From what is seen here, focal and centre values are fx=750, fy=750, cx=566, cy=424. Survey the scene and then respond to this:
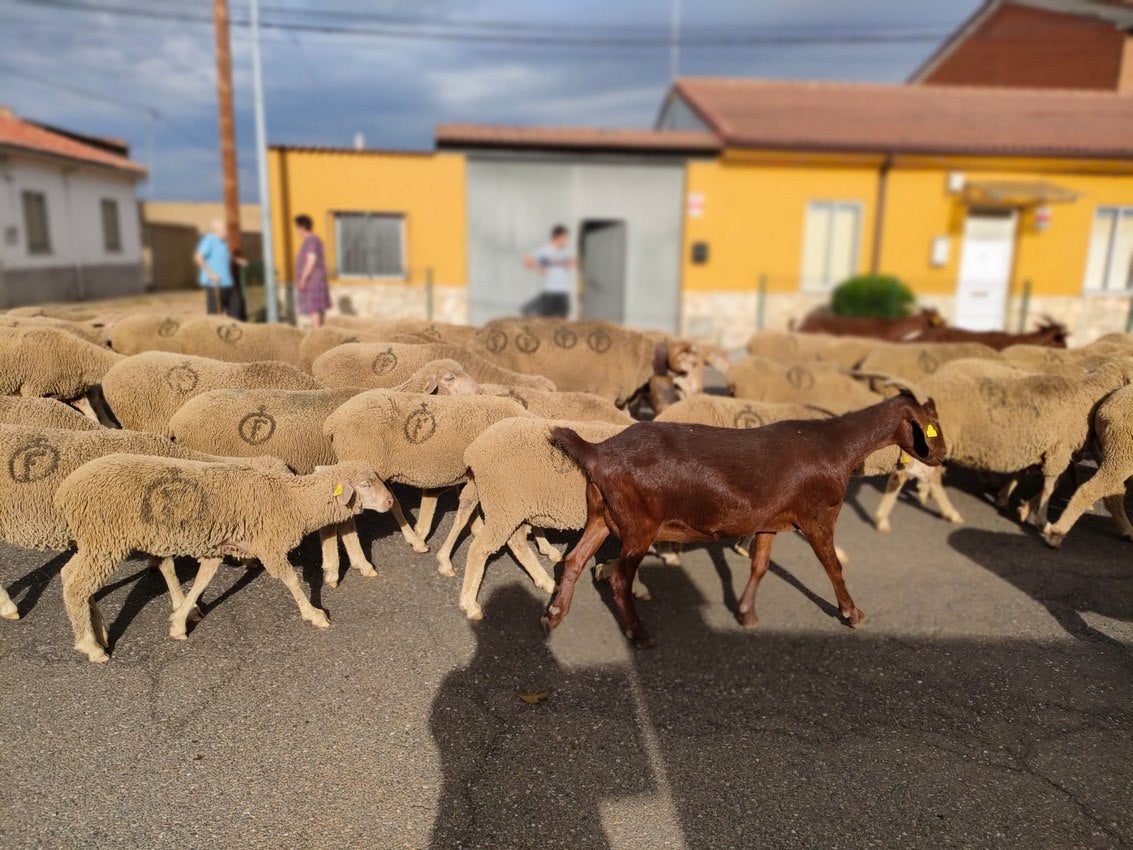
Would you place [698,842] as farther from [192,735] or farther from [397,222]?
[397,222]

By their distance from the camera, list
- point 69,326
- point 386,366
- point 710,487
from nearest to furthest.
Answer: point 710,487 < point 386,366 < point 69,326

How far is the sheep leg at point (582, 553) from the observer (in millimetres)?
4504

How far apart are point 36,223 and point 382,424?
79.0 feet

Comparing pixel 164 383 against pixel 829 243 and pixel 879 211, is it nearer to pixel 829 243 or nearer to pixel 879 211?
pixel 829 243

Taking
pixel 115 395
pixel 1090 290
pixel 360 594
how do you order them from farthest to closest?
pixel 1090 290 < pixel 115 395 < pixel 360 594

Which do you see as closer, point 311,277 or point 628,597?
point 628,597

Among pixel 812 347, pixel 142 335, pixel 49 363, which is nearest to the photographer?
pixel 49 363

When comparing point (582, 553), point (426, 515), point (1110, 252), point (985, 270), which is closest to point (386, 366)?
point (426, 515)

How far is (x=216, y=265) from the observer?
1121cm

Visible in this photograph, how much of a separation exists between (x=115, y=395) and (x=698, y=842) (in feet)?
18.2

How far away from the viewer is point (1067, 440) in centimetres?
632

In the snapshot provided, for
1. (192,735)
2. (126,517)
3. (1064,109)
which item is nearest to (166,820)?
(192,735)

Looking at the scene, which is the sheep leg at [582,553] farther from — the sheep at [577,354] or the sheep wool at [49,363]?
the sheep wool at [49,363]

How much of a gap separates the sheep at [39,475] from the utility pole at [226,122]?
37.8ft
